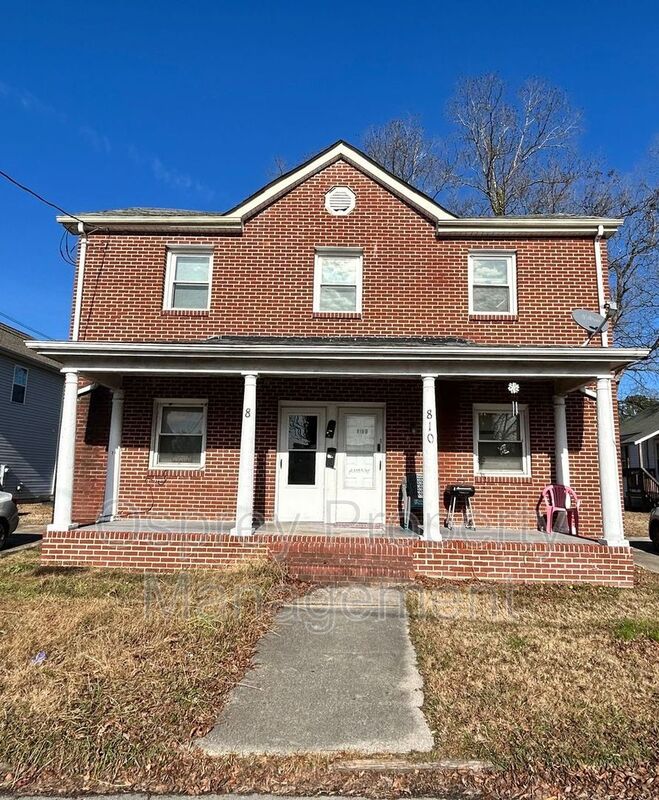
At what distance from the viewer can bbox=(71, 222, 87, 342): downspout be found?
911 centimetres

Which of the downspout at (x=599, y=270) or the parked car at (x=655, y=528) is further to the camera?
the parked car at (x=655, y=528)

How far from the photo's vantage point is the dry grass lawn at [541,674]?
311 cm

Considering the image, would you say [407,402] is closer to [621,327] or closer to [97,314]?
[97,314]

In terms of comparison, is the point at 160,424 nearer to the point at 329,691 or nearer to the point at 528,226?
the point at 329,691

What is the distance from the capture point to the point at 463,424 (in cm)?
873

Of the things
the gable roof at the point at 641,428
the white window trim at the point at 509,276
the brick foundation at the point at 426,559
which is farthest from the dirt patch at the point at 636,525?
the white window trim at the point at 509,276

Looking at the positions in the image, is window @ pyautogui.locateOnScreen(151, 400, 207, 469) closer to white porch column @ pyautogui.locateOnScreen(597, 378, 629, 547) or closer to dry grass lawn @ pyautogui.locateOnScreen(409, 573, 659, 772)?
dry grass lawn @ pyautogui.locateOnScreen(409, 573, 659, 772)

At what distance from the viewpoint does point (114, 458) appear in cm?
870

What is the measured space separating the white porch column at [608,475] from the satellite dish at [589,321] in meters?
1.33

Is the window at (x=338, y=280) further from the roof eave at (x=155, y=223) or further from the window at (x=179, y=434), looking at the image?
the window at (x=179, y=434)

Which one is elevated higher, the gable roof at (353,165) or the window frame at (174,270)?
the gable roof at (353,165)

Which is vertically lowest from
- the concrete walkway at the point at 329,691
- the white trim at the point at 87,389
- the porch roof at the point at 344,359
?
the concrete walkway at the point at 329,691

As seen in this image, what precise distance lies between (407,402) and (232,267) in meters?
4.01

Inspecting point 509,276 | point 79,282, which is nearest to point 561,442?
point 509,276
